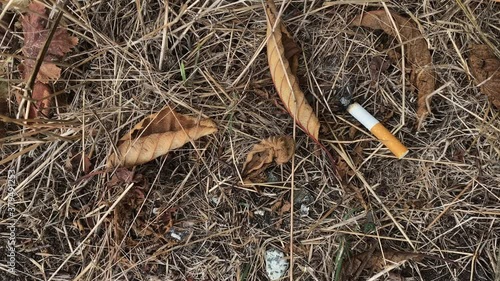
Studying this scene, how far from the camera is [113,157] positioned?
1.81 meters

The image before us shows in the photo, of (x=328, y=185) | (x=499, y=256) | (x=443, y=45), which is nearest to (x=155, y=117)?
(x=328, y=185)

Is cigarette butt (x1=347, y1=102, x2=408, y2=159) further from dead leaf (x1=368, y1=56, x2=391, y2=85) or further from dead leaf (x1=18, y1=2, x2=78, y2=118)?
dead leaf (x1=18, y1=2, x2=78, y2=118)

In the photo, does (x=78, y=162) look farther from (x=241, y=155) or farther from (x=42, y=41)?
(x=241, y=155)

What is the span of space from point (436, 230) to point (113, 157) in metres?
1.19

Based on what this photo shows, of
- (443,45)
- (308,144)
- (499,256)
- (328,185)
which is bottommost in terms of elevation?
(499,256)

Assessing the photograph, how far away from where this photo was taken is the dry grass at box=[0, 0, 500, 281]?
1.77 m

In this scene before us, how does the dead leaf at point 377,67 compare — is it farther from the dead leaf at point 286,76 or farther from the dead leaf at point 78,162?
the dead leaf at point 78,162

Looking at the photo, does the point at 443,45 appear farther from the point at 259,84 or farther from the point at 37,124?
the point at 37,124

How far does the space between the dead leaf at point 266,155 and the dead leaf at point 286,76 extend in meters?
0.09

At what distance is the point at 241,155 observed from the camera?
181 cm

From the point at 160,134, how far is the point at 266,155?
0.38 m

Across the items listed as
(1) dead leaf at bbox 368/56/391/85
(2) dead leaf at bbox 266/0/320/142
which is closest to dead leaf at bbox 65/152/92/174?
(2) dead leaf at bbox 266/0/320/142

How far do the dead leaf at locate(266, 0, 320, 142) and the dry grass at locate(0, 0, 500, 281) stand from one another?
0.21ft

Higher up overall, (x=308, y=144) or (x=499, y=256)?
(x=308, y=144)
